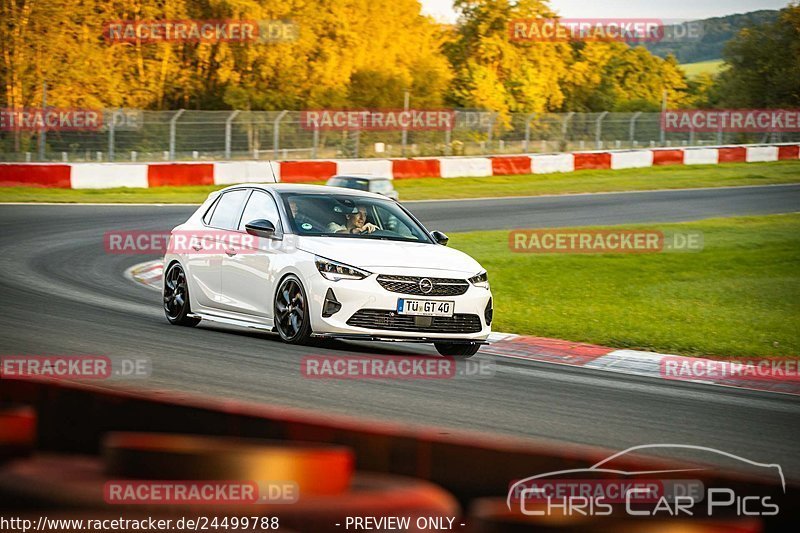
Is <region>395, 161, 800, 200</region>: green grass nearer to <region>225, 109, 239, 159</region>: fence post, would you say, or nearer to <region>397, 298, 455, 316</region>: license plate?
<region>225, 109, 239, 159</region>: fence post

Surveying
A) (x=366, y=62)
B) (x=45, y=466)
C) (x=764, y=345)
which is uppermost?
(x=366, y=62)

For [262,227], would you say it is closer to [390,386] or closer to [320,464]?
[390,386]

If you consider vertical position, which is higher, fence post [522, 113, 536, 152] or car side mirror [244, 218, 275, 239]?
fence post [522, 113, 536, 152]

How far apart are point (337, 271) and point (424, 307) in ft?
2.68

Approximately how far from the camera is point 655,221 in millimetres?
27344

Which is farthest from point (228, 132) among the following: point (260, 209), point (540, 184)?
point (260, 209)

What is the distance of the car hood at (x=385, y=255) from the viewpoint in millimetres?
10570

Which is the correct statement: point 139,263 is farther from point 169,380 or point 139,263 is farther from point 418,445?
point 418,445

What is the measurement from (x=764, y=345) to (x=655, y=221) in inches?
579

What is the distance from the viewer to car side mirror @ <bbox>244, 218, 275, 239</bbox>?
11.1 m

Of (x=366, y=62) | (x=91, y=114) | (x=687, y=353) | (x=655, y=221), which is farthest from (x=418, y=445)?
(x=366, y=62)

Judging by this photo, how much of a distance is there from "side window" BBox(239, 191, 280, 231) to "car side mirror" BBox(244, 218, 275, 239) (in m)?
0.25

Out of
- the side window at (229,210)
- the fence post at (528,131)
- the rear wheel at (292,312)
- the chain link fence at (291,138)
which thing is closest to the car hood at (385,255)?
the rear wheel at (292,312)

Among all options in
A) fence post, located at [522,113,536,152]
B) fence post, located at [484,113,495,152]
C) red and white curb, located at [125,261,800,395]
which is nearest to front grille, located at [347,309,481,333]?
red and white curb, located at [125,261,800,395]
